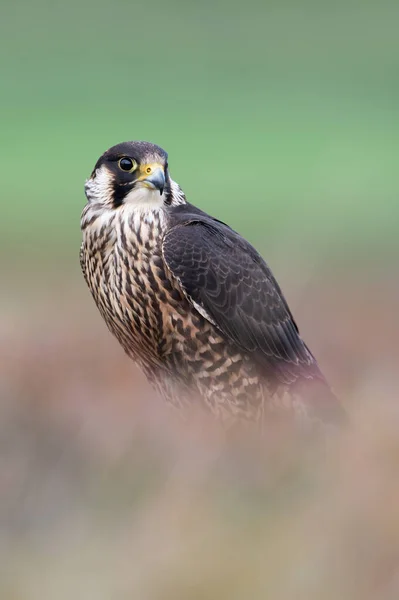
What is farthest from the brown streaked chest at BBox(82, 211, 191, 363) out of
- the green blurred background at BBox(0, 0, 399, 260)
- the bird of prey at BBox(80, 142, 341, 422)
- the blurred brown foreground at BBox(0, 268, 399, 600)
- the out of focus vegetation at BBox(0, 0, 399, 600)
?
the green blurred background at BBox(0, 0, 399, 260)

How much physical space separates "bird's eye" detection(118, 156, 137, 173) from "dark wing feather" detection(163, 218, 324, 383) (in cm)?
27

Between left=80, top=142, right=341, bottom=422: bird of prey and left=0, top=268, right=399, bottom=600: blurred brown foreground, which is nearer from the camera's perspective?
left=0, top=268, right=399, bottom=600: blurred brown foreground

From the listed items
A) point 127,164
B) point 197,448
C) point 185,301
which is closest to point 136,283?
point 185,301

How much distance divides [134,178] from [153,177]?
0.34 ft

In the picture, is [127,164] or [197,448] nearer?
[197,448]

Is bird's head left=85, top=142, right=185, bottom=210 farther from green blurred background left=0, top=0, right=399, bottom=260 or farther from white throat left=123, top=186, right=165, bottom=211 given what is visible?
green blurred background left=0, top=0, right=399, bottom=260

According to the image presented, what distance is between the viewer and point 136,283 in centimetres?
525

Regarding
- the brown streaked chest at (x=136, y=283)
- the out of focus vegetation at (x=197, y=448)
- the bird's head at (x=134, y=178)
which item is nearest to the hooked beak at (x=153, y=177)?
the bird's head at (x=134, y=178)

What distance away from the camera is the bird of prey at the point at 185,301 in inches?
207

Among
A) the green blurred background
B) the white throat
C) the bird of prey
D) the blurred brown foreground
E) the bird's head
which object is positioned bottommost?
the blurred brown foreground

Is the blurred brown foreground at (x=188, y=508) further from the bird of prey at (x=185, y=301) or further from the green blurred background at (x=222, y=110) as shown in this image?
the green blurred background at (x=222, y=110)

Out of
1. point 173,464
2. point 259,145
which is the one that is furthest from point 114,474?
point 259,145

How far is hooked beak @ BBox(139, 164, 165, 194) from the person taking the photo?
5.34 m

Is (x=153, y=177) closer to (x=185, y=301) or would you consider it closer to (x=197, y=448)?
(x=185, y=301)
